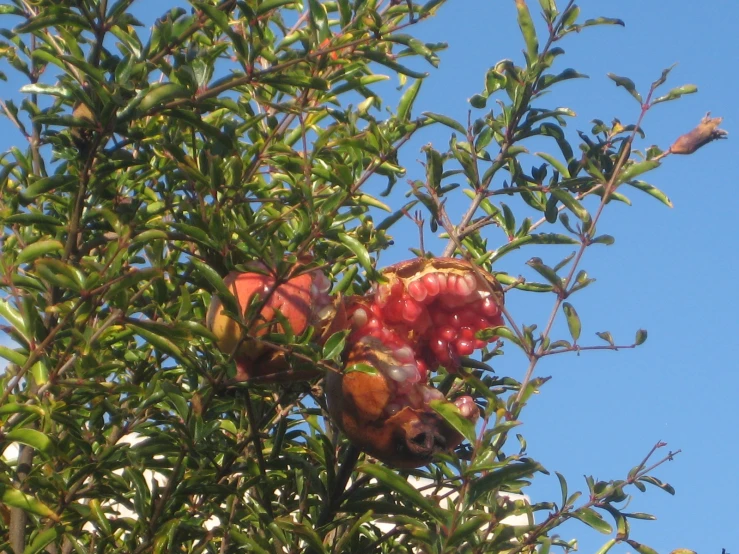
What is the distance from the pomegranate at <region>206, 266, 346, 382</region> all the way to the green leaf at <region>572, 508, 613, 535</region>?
0.63 metres

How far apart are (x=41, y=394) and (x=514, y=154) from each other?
3.93 ft

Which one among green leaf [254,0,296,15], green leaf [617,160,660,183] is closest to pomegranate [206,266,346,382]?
green leaf [254,0,296,15]

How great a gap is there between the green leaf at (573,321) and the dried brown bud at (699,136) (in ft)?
1.43

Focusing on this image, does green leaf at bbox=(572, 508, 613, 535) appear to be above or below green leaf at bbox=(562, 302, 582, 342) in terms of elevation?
below

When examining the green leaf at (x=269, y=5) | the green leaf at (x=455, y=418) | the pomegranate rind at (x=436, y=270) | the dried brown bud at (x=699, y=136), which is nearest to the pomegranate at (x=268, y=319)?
the pomegranate rind at (x=436, y=270)

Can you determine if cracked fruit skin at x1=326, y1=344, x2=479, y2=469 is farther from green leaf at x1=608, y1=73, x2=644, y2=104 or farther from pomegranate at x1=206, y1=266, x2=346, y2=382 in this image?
green leaf at x1=608, y1=73, x2=644, y2=104

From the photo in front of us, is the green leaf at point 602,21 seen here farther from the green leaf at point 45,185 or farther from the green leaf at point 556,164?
the green leaf at point 45,185

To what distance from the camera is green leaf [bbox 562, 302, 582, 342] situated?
6.09ft

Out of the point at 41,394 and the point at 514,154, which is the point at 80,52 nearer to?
the point at 41,394

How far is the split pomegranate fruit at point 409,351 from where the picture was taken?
1.78 m

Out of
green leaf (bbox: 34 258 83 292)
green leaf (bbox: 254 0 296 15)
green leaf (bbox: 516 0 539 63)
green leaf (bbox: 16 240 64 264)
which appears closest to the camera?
green leaf (bbox: 34 258 83 292)

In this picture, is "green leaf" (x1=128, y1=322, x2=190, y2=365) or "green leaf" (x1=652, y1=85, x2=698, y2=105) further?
"green leaf" (x1=652, y1=85, x2=698, y2=105)

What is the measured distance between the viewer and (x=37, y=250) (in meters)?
1.77

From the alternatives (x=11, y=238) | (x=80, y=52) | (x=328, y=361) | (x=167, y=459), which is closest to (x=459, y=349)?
(x=328, y=361)
